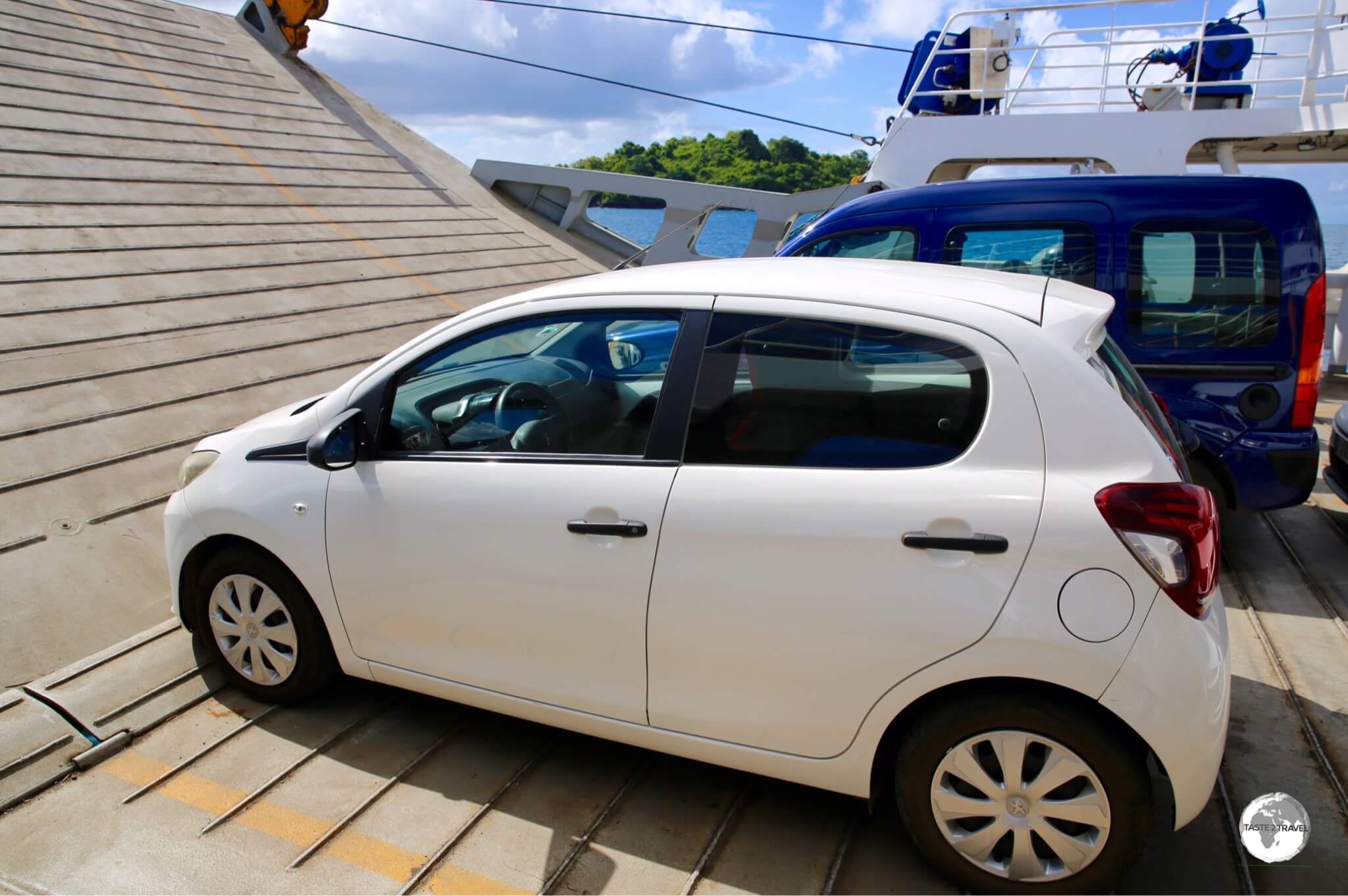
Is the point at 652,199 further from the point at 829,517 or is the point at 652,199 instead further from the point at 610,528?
the point at 829,517

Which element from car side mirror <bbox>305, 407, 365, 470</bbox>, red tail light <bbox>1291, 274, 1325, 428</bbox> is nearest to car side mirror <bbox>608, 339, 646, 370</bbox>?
car side mirror <bbox>305, 407, 365, 470</bbox>

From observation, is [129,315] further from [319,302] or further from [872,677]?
[872,677]

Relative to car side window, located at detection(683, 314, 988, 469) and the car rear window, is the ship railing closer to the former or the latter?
the car rear window

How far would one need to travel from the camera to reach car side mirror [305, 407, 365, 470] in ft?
9.87

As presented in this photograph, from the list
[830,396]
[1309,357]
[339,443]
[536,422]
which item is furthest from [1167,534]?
[1309,357]

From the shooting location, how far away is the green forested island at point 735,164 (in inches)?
650

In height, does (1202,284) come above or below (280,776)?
above

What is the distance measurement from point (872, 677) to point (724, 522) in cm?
56

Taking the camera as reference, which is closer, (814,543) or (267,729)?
(814,543)

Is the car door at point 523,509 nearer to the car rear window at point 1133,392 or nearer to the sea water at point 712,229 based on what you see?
the car rear window at point 1133,392

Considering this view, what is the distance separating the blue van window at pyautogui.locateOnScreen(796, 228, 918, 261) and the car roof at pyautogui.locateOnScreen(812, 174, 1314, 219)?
13cm

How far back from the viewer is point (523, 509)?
2777mm

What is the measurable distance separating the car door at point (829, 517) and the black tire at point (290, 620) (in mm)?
1373

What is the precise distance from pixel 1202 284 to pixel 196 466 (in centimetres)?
465
